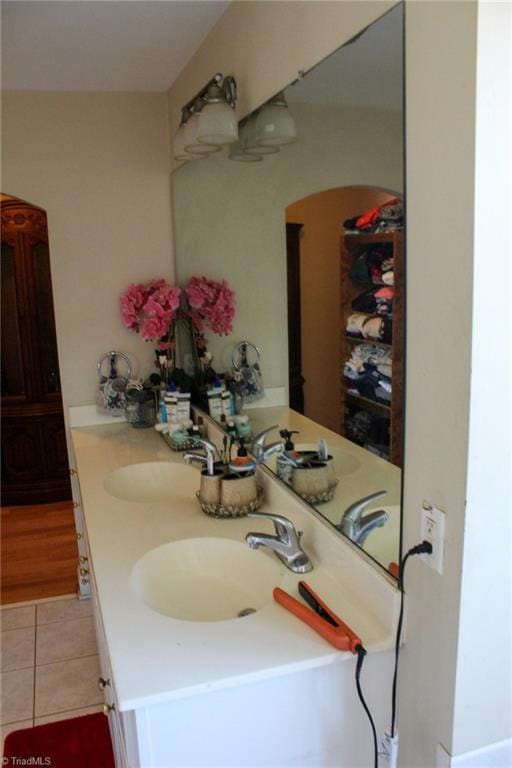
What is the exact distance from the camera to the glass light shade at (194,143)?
6.54 ft

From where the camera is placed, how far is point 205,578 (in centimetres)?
165

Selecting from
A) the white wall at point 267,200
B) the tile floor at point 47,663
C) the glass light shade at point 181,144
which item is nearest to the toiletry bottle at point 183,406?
the white wall at point 267,200

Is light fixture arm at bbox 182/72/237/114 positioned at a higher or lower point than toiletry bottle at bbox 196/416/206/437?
higher

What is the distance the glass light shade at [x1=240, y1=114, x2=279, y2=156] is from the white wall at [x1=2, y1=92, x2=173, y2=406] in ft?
3.45

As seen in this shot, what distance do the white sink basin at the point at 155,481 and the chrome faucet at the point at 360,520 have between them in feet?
3.09

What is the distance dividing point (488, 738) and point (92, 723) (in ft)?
5.64

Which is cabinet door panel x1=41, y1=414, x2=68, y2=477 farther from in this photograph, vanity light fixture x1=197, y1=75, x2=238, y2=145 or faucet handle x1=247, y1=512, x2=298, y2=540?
faucet handle x1=247, y1=512, x2=298, y2=540

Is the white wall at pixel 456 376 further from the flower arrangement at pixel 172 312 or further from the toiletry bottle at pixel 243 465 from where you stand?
the flower arrangement at pixel 172 312

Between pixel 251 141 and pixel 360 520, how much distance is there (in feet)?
4.13

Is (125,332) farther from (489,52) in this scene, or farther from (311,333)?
(489,52)

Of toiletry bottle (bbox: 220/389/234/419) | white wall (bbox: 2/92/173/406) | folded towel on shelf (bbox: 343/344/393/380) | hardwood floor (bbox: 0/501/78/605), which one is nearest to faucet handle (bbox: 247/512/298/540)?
folded towel on shelf (bbox: 343/344/393/380)

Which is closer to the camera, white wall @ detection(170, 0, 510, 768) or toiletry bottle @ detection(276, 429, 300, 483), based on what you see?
white wall @ detection(170, 0, 510, 768)

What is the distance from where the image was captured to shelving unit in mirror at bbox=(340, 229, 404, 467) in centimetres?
116

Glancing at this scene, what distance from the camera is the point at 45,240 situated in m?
4.29
